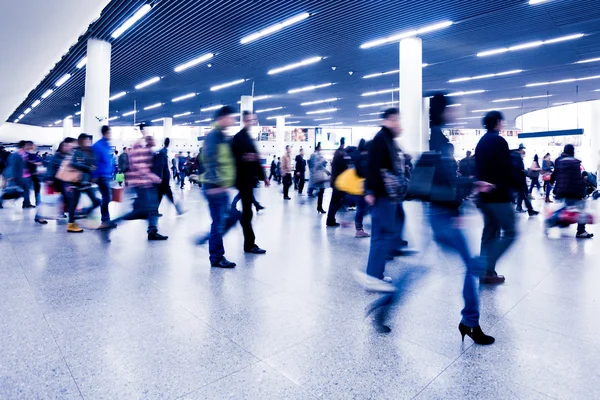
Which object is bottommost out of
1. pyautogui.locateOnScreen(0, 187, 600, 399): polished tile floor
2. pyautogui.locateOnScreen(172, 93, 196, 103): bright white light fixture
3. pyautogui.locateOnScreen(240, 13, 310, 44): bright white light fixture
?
pyautogui.locateOnScreen(0, 187, 600, 399): polished tile floor

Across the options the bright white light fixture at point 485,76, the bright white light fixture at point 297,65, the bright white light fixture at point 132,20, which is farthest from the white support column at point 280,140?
the bright white light fixture at point 132,20

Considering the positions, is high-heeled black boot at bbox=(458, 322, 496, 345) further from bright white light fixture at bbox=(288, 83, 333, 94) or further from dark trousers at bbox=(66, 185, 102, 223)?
bright white light fixture at bbox=(288, 83, 333, 94)

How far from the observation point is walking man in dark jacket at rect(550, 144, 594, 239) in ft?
17.7

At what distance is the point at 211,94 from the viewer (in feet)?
66.2

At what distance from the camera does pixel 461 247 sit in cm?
224

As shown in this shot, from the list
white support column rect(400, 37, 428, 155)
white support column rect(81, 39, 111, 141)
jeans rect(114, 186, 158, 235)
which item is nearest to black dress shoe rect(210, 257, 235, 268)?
jeans rect(114, 186, 158, 235)

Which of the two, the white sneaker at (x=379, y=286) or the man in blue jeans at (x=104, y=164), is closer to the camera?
the white sneaker at (x=379, y=286)

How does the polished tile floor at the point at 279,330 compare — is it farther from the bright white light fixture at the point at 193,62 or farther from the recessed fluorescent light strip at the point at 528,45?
the bright white light fixture at the point at 193,62

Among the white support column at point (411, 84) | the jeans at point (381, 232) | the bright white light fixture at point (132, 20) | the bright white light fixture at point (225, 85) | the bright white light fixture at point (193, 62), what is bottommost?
the jeans at point (381, 232)

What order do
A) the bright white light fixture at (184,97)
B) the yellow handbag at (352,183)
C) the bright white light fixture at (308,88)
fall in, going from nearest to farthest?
1. the yellow handbag at (352,183)
2. the bright white light fixture at (308,88)
3. the bright white light fixture at (184,97)

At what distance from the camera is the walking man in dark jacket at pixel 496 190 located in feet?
8.05

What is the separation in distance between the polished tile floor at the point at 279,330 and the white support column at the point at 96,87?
8.46 meters

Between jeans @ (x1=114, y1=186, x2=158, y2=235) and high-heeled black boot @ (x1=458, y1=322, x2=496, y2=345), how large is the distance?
3.76 metres

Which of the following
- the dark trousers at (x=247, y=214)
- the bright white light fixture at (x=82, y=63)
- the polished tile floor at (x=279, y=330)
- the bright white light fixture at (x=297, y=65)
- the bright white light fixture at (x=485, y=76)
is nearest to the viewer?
the polished tile floor at (x=279, y=330)
